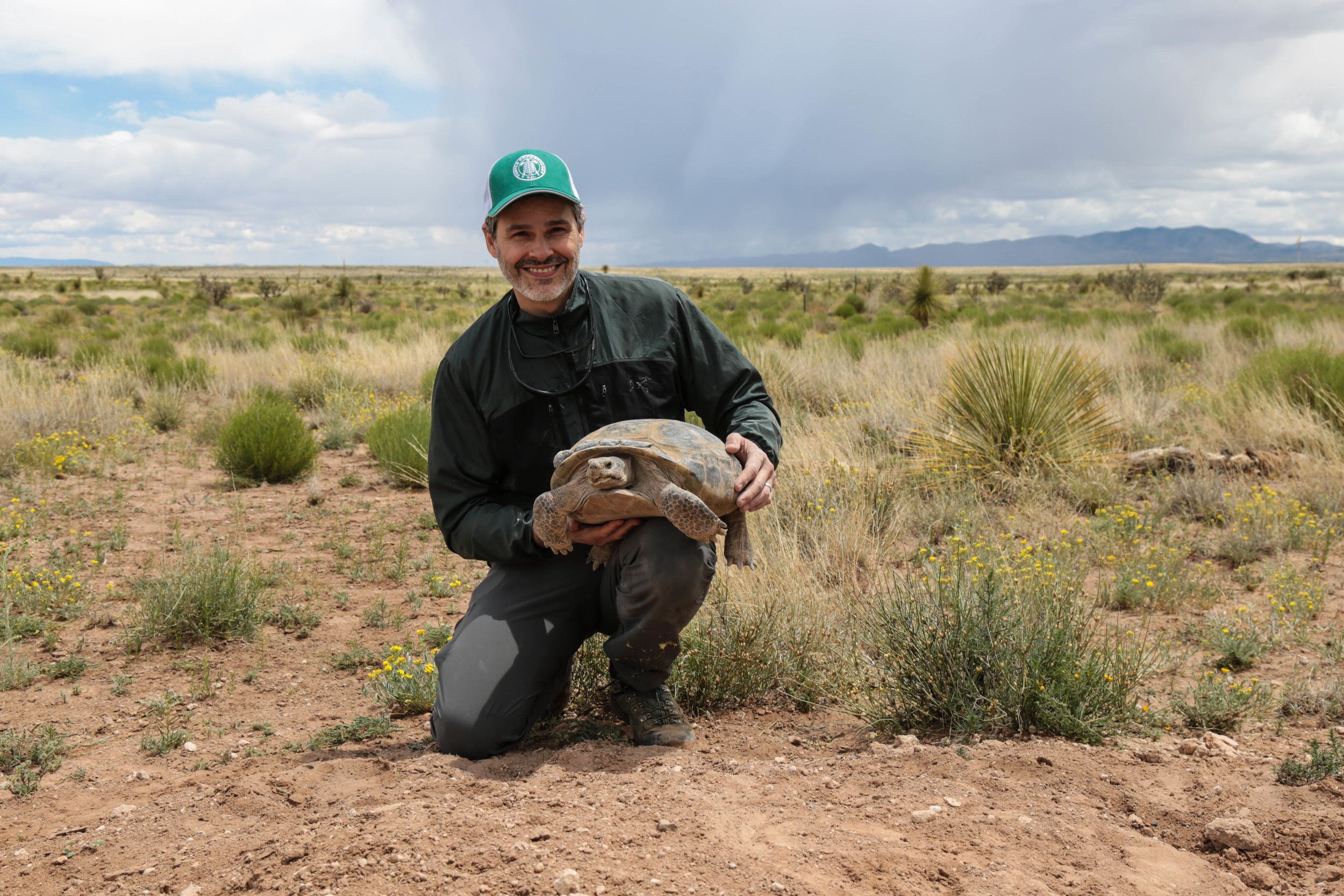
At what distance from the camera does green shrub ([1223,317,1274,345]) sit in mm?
15016

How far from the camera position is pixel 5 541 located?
6316mm

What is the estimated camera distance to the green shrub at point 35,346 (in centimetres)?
1644

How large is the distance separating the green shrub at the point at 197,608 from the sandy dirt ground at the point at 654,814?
661 millimetres

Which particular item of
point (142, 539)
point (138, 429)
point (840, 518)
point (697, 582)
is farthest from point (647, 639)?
point (138, 429)

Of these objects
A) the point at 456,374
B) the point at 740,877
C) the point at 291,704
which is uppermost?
the point at 456,374

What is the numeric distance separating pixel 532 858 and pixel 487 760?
43.6 inches

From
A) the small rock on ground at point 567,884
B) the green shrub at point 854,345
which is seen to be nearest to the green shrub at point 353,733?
the small rock on ground at point 567,884

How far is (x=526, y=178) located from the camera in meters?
3.62

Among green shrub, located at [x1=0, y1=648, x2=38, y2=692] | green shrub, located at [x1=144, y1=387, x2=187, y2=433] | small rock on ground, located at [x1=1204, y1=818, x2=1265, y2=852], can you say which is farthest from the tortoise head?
green shrub, located at [x1=144, y1=387, x2=187, y2=433]

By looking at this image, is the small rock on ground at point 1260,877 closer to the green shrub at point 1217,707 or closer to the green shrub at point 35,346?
the green shrub at point 1217,707

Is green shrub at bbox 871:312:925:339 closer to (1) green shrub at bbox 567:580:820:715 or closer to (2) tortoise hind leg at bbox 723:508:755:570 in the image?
(1) green shrub at bbox 567:580:820:715

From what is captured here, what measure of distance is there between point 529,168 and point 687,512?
160 cm

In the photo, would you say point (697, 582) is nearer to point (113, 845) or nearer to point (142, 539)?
point (113, 845)

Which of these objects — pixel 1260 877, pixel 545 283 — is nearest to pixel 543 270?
pixel 545 283
